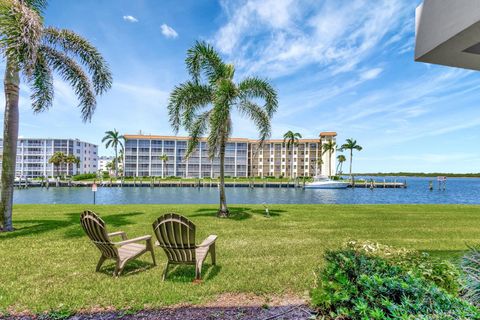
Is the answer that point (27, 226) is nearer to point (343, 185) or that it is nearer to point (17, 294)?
point (17, 294)

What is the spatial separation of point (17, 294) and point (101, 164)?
162m

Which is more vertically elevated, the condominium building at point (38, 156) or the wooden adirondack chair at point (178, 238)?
the condominium building at point (38, 156)

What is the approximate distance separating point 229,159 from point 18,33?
84.1 m

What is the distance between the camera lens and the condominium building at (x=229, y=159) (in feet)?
279

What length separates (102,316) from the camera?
3.28 meters

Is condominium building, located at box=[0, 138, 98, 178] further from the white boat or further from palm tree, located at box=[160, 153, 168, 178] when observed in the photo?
the white boat

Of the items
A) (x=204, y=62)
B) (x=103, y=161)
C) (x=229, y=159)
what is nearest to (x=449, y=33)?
(x=204, y=62)

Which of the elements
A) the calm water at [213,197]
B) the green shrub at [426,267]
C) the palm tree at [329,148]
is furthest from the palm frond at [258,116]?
the palm tree at [329,148]

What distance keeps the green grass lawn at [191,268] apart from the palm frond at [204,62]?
6.55 meters

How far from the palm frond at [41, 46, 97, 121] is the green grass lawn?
4.52m

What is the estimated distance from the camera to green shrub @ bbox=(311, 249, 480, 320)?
6.32 feet

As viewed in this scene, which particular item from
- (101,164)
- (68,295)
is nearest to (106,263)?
(68,295)

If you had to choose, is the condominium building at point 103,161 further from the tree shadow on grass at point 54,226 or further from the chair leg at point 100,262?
the chair leg at point 100,262

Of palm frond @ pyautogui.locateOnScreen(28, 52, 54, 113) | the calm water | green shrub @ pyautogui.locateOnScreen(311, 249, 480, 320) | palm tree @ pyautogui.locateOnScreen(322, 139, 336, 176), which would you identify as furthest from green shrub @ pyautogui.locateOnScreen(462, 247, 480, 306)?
palm tree @ pyautogui.locateOnScreen(322, 139, 336, 176)
